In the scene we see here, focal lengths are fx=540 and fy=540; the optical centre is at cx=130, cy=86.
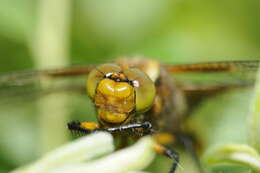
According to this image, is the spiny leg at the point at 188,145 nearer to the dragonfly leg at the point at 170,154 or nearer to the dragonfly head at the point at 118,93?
the dragonfly leg at the point at 170,154

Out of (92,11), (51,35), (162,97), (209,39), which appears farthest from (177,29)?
(162,97)

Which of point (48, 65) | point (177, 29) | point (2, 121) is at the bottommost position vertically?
point (2, 121)

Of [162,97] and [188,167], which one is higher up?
[162,97]

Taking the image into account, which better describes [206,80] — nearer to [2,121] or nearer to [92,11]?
[92,11]

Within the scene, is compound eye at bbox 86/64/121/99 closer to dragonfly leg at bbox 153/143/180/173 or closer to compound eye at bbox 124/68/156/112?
compound eye at bbox 124/68/156/112

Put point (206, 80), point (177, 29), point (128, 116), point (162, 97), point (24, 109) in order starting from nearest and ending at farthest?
1. point (128, 116)
2. point (162, 97)
3. point (206, 80)
4. point (24, 109)
5. point (177, 29)

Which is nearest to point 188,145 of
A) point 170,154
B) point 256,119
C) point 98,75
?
point 170,154
